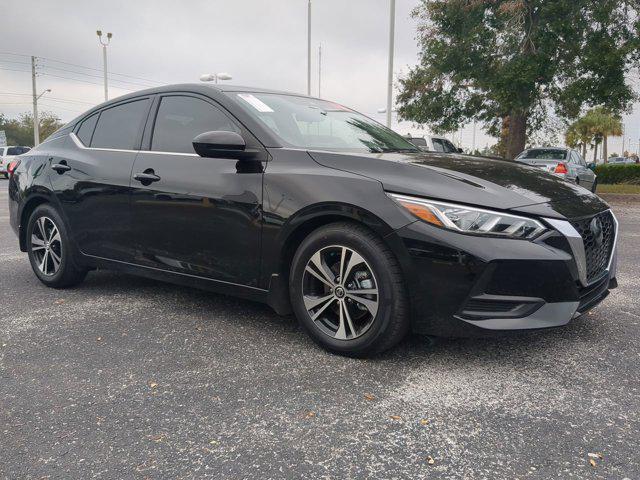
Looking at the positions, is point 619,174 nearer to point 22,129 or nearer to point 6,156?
point 6,156

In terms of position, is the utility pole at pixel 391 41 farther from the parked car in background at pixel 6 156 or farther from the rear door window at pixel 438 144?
the parked car in background at pixel 6 156

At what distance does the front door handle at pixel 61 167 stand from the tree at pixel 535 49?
13.8 meters

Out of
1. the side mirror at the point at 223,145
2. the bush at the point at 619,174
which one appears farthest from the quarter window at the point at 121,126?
the bush at the point at 619,174

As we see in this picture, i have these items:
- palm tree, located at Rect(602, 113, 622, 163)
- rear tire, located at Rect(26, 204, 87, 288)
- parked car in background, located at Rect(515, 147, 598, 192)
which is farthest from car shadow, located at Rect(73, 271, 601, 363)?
palm tree, located at Rect(602, 113, 622, 163)

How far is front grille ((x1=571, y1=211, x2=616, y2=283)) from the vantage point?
295cm

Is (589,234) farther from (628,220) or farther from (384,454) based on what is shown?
(628,220)

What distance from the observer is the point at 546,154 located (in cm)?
1518

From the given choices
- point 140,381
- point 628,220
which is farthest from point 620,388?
point 628,220

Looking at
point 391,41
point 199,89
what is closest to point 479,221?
point 199,89

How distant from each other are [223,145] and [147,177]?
0.86m

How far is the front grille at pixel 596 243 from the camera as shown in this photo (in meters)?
2.95

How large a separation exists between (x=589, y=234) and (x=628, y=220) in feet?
30.5

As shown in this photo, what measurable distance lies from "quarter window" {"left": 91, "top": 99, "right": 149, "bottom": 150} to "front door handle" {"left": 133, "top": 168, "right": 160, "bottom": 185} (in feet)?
0.97

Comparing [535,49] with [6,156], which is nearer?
[535,49]
